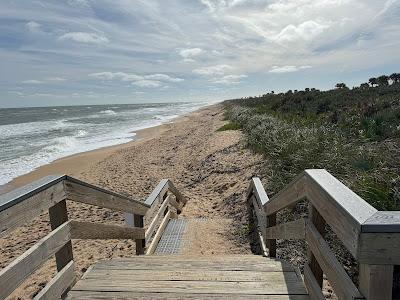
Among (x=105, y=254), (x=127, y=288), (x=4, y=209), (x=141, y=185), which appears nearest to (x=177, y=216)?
(x=105, y=254)

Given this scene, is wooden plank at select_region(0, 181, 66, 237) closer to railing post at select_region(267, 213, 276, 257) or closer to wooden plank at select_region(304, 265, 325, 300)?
wooden plank at select_region(304, 265, 325, 300)

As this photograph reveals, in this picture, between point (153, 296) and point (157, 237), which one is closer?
point (153, 296)

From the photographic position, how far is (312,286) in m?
2.28

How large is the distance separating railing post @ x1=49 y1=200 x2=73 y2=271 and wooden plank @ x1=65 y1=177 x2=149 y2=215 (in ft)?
0.35

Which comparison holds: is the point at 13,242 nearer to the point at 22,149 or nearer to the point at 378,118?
the point at 378,118

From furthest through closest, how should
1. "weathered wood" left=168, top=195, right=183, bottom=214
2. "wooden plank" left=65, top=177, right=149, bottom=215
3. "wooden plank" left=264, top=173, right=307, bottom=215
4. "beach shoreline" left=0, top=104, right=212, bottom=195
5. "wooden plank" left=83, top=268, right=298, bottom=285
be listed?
1. "beach shoreline" left=0, top=104, right=212, bottom=195
2. "weathered wood" left=168, top=195, right=183, bottom=214
3. "wooden plank" left=83, top=268, right=298, bottom=285
4. "wooden plank" left=65, top=177, right=149, bottom=215
5. "wooden plank" left=264, top=173, right=307, bottom=215

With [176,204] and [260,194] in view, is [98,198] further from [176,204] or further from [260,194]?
[176,204]

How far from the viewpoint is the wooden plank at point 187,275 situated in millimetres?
2967

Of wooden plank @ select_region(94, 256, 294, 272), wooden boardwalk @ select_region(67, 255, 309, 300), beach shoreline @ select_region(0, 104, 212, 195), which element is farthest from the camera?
beach shoreline @ select_region(0, 104, 212, 195)

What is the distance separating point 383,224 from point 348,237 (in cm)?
20

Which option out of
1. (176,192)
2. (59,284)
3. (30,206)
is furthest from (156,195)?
(30,206)

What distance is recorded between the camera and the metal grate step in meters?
5.90

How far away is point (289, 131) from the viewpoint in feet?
30.5

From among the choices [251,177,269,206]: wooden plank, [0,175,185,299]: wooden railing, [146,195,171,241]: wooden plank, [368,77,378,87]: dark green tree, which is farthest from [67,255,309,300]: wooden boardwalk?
[368,77,378,87]: dark green tree
